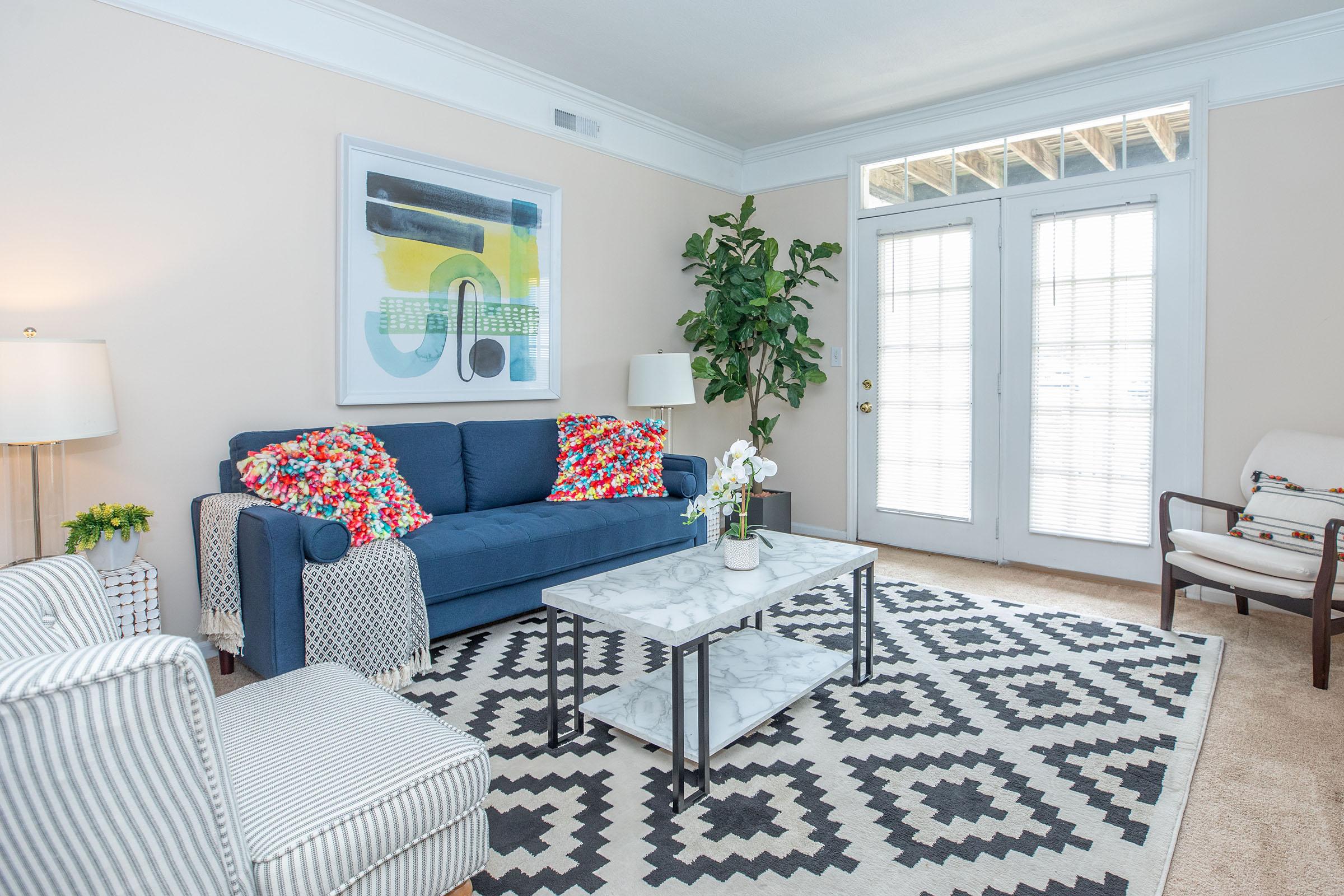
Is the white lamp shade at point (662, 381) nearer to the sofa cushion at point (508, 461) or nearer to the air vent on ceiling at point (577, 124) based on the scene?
the sofa cushion at point (508, 461)

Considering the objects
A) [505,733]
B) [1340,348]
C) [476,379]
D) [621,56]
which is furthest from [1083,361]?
[505,733]

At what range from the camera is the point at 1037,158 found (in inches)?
174

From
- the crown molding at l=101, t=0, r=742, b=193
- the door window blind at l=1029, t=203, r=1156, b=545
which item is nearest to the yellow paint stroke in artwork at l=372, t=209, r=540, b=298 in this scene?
the crown molding at l=101, t=0, r=742, b=193

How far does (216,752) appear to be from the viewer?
1.04 m

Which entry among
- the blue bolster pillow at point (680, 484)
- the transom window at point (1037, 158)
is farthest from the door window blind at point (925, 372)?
the blue bolster pillow at point (680, 484)

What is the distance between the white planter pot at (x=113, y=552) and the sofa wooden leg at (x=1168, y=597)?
4085 mm

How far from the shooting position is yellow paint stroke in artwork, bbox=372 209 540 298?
3.67 m

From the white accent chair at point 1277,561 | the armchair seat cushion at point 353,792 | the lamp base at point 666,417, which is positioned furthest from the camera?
the lamp base at point 666,417

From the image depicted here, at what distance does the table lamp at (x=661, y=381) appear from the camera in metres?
4.62

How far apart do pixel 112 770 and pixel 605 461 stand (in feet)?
10.5

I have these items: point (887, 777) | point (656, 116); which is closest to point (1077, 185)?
point (656, 116)

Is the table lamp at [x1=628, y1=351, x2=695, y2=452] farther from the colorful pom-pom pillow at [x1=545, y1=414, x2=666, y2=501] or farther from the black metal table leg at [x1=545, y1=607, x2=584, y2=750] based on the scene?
the black metal table leg at [x1=545, y1=607, x2=584, y2=750]

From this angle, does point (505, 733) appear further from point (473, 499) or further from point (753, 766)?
point (473, 499)

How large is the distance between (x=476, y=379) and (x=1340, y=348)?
411cm
